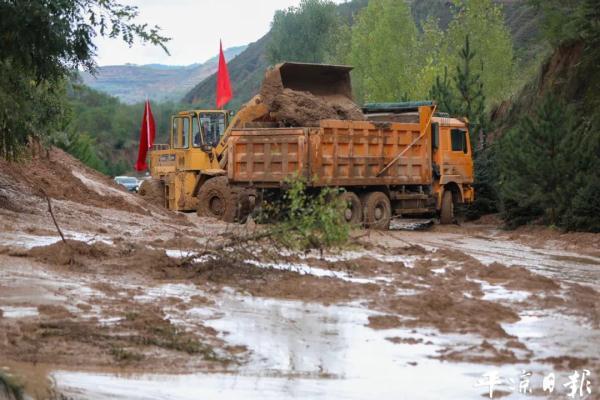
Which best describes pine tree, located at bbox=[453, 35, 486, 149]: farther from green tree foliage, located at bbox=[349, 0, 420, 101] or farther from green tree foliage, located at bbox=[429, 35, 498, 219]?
green tree foliage, located at bbox=[349, 0, 420, 101]

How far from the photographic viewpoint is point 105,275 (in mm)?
12719

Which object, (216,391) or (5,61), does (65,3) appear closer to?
(5,61)

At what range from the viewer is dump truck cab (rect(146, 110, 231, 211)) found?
1120 inches

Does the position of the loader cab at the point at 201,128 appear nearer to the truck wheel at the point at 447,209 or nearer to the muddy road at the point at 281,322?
the truck wheel at the point at 447,209

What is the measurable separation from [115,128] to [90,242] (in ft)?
335

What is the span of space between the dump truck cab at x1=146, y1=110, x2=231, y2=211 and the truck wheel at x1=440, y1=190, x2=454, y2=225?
5.61m

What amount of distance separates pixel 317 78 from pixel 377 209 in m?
3.26

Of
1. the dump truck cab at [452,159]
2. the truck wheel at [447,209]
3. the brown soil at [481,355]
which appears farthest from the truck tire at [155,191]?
the brown soil at [481,355]

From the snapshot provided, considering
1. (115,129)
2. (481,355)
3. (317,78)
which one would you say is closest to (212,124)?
(317,78)

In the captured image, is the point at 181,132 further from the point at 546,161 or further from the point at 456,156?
the point at 546,161

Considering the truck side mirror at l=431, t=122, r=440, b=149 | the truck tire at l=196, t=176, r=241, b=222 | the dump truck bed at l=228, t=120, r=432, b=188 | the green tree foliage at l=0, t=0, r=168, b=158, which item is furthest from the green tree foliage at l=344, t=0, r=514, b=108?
the green tree foliage at l=0, t=0, r=168, b=158

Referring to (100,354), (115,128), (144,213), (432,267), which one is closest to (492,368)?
(100,354)

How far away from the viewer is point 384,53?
6231 cm

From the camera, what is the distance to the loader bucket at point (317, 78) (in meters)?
24.4
